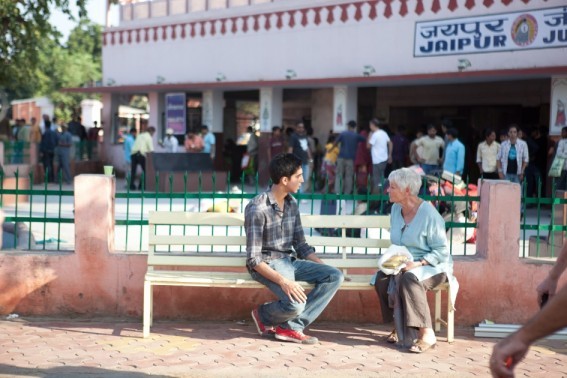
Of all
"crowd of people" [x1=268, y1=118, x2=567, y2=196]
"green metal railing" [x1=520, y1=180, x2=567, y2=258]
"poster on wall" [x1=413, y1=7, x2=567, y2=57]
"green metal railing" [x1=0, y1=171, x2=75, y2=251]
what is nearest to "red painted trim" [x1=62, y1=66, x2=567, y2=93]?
"poster on wall" [x1=413, y1=7, x2=567, y2=57]

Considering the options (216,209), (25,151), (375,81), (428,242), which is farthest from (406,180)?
(25,151)

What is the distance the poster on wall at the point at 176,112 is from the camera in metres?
24.1

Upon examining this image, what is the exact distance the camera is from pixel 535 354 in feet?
21.8

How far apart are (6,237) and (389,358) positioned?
4.44m

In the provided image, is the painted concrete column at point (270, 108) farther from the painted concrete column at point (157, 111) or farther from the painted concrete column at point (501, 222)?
the painted concrete column at point (501, 222)

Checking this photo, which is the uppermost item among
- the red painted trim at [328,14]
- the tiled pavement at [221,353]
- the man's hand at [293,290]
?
the red painted trim at [328,14]

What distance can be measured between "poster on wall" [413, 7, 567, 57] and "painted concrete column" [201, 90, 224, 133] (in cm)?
682

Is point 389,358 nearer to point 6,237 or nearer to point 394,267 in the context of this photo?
point 394,267

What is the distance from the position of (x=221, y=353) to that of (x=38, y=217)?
2198 mm

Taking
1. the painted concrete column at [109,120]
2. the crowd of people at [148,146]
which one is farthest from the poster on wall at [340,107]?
the painted concrete column at [109,120]

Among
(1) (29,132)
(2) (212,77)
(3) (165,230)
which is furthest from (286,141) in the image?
(3) (165,230)

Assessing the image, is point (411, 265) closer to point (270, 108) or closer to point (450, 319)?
point (450, 319)

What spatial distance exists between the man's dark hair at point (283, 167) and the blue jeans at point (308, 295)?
2.10ft

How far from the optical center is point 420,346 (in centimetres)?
666
